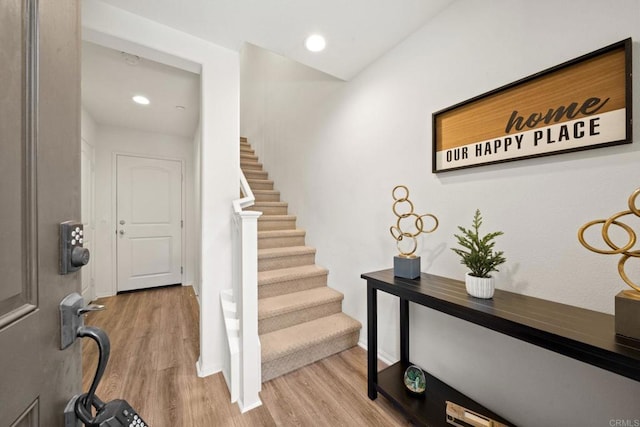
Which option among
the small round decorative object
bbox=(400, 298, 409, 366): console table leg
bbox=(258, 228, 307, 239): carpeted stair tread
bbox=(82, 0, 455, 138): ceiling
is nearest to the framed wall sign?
bbox=(82, 0, 455, 138): ceiling

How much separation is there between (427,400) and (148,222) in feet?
13.5

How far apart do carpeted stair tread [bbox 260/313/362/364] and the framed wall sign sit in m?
1.47

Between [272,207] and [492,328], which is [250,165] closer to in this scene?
[272,207]

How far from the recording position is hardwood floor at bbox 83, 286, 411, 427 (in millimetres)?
1381

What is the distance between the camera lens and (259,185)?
3596mm

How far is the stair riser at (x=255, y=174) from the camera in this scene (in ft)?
11.8

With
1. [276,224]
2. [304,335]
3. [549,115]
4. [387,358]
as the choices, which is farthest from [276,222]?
[549,115]

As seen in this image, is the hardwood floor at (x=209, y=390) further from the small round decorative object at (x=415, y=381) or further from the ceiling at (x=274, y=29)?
the ceiling at (x=274, y=29)

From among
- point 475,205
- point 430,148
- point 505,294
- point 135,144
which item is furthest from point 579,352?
point 135,144

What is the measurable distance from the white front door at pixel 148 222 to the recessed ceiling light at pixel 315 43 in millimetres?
3154

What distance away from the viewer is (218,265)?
1876 mm

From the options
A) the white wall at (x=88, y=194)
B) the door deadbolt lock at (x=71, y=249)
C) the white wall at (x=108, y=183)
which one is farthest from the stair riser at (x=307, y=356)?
the white wall at (x=108, y=183)

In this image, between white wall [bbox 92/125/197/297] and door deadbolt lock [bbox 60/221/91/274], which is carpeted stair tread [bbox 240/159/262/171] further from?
door deadbolt lock [bbox 60/221/91/274]

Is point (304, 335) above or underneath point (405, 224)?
underneath
